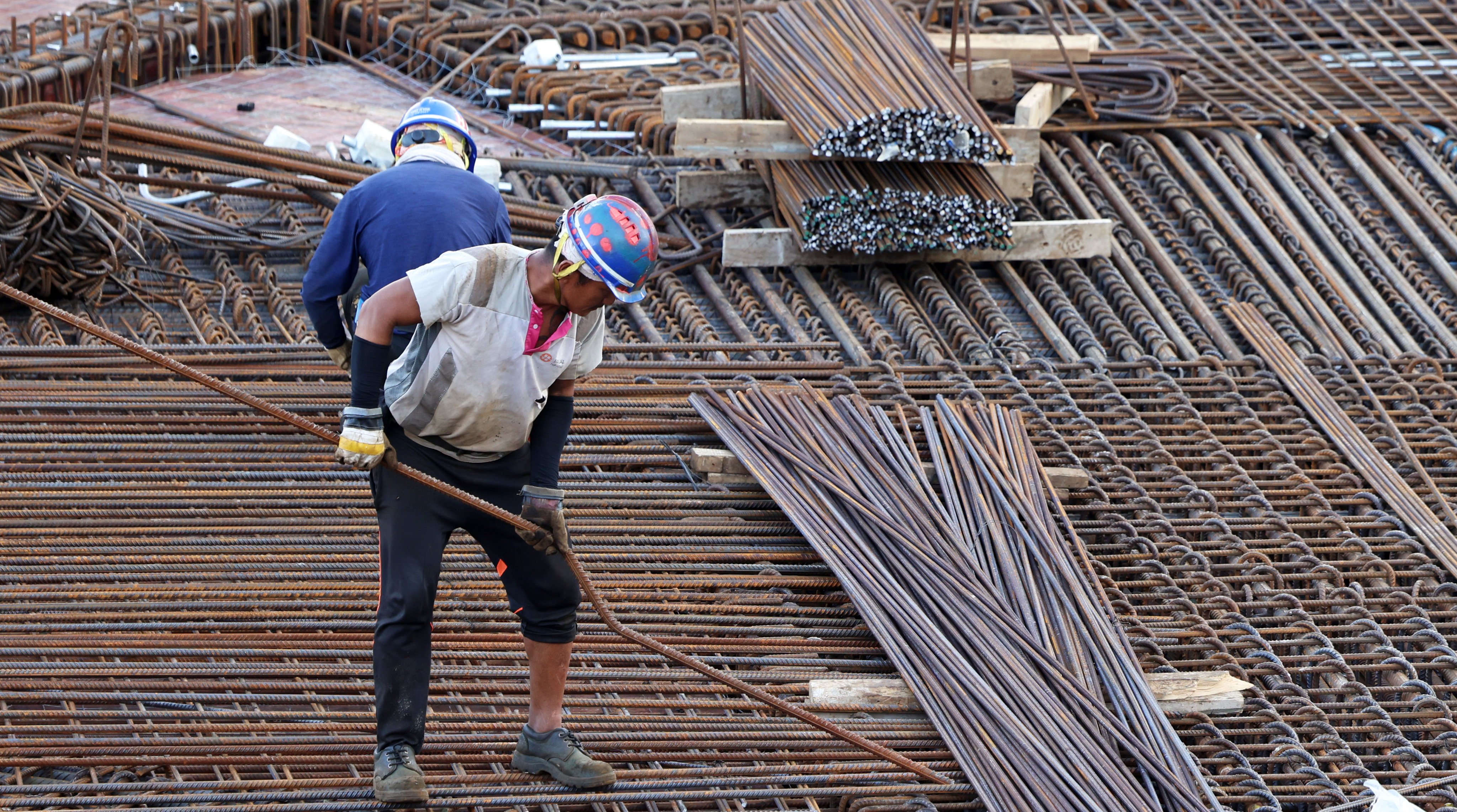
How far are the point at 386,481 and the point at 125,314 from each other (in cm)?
391

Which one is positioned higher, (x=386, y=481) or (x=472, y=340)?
(x=472, y=340)

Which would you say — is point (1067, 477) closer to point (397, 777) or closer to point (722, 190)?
point (722, 190)

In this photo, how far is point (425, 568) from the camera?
14.6 ft

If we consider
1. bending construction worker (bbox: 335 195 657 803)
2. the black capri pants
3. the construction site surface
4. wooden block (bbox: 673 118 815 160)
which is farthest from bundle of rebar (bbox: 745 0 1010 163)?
the black capri pants

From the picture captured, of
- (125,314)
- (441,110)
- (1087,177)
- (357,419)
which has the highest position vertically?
(441,110)

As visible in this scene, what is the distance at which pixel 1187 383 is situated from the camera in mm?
7438

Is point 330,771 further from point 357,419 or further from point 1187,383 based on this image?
point 1187,383

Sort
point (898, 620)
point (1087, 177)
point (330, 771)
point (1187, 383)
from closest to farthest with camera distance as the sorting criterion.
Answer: point (330, 771)
point (898, 620)
point (1187, 383)
point (1087, 177)

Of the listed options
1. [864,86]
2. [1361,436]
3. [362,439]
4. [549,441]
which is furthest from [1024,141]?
[362,439]

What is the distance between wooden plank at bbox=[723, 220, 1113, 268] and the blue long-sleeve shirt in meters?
2.95

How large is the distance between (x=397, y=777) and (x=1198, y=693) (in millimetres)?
2657

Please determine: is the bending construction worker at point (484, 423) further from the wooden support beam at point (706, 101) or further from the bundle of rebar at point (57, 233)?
the wooden support beam at point (706, 101)

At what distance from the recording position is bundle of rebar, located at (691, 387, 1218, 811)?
5.02m

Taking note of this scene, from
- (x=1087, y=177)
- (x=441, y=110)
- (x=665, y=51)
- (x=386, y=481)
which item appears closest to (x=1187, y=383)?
(x=1087, y=177)
